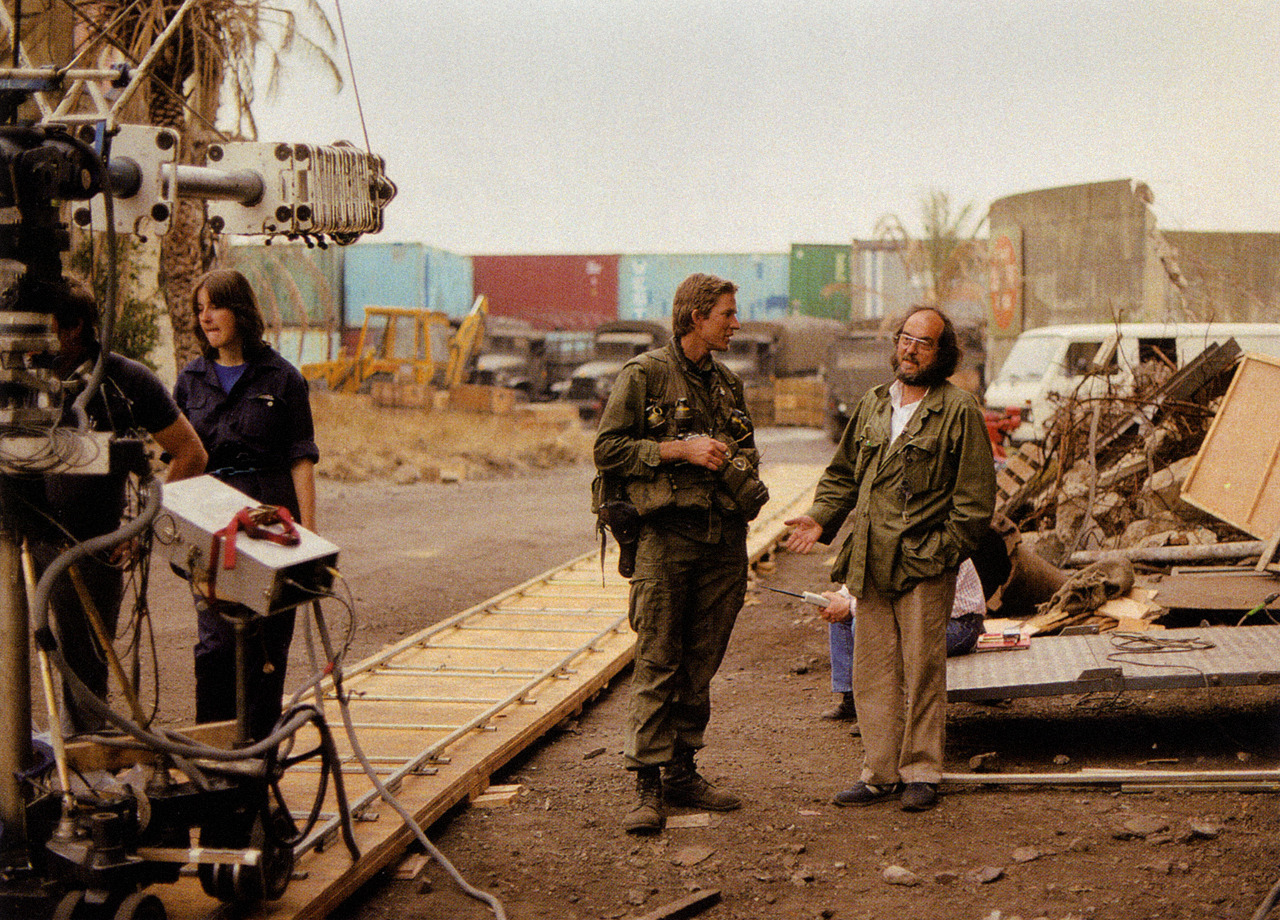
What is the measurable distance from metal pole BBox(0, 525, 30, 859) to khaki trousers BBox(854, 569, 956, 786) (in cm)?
292

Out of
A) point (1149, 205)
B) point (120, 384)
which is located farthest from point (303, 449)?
point (1149, 205)

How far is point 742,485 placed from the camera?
15.9 ft

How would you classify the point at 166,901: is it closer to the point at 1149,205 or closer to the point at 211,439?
the point at 211,439

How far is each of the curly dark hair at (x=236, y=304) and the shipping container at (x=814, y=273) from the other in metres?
43.4

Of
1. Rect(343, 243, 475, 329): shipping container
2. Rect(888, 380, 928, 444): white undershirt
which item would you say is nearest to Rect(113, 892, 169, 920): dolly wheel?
Rect(888, 380, 928, 444): white undershirt

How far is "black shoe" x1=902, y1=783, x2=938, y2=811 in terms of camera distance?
491cm

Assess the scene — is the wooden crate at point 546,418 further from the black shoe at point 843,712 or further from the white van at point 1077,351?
the black shoe at point 843,712

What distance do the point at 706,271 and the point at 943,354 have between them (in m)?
44.8

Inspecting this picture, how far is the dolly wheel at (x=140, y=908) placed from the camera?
3256 mm

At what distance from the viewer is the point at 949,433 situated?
4902mm

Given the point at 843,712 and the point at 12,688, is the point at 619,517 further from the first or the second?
the point at 843,712

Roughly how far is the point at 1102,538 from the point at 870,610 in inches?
165

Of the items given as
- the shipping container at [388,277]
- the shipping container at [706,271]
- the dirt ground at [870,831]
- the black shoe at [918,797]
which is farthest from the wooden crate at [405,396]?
the black shoe at [918,797]

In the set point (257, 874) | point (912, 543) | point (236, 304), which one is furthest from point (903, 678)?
point (236, 304)
